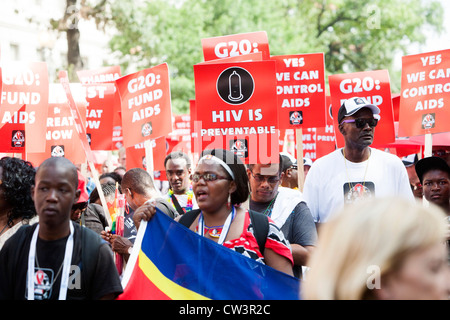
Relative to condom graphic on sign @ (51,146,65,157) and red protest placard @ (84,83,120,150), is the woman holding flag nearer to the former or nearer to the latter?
condom graphic on sign @ (51,146,65,157)

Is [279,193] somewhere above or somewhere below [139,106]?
below

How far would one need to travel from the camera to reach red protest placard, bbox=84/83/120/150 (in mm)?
8805

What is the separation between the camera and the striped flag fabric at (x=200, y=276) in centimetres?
317

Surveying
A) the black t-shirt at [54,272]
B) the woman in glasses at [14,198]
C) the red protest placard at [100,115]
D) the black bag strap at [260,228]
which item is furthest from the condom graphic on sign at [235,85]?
the red protest placard at [100,115]

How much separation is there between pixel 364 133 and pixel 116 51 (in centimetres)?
2122

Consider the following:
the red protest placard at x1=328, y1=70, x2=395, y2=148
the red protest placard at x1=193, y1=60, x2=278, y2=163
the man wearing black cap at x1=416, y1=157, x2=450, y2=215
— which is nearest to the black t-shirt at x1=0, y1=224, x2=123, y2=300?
the red protest placard at x1=193, y1=60, x2=278, y2=163

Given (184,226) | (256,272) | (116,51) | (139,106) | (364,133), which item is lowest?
(256,272)

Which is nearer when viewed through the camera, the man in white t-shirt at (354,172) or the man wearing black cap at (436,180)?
the man in white t-shirt at (354,172)

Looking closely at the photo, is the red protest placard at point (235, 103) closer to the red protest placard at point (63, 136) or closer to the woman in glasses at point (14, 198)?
the woman in glasses at point (14, 198)

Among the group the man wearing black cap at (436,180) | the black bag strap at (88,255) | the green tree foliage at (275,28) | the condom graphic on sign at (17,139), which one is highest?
the green tree foliage at (275,28)

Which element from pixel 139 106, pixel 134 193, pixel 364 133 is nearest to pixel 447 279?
pixel 364 133

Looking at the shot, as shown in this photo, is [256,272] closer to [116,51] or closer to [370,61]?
[116,51]

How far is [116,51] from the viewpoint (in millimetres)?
24938

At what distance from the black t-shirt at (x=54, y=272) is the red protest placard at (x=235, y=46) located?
171 inches
